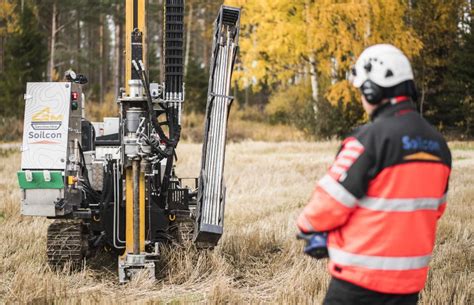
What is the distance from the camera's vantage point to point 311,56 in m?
26.5

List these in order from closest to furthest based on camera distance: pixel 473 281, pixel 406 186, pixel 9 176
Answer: pixel 406 186 < pixel 473 281 < pixel 9 176

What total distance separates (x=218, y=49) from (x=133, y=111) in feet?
3.54

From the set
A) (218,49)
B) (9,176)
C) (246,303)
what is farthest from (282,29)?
(246,303)

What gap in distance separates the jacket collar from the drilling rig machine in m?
3.20

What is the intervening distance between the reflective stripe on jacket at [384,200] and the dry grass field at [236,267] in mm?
2205

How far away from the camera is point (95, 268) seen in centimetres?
787

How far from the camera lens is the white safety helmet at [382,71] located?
3.56 metres

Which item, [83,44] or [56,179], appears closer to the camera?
[56,179]

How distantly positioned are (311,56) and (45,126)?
2027 cm

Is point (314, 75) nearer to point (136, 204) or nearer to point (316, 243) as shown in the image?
point (136, 204)

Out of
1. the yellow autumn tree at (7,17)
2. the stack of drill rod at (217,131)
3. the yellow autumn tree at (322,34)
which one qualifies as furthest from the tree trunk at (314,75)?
the stack of drill rod at (217,131)

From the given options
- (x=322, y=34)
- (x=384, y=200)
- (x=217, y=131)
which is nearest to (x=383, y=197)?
(x=384, y=200)

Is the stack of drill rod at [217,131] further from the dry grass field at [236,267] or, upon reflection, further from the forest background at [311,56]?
the forest background at [311,56]

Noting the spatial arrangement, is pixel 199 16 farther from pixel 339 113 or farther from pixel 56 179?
pixel 56 179
